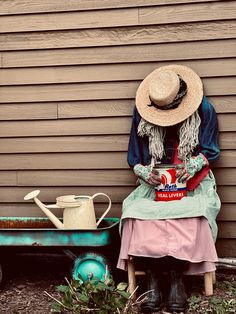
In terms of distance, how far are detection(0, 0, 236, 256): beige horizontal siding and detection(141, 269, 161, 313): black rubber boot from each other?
89 cm

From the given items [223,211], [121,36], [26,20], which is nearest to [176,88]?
[121,36]

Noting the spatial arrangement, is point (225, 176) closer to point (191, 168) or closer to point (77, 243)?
point (191, 168)

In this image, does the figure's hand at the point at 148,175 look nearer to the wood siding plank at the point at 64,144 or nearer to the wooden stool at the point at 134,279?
the wood siding plank at the point at 64,144

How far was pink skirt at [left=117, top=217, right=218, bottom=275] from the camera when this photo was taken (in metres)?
3.80

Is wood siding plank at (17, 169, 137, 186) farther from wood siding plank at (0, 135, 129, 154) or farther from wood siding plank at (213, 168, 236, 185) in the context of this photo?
wood siding plank at (213, 168, 236, 185)

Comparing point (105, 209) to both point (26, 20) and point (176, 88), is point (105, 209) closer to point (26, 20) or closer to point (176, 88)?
point (176, 88)

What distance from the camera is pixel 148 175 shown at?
4238mm

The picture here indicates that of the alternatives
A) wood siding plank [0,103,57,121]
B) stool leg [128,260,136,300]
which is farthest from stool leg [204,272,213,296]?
wood siding plank [0,103,57,121]

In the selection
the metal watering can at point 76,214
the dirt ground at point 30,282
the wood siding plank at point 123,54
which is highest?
the wood siding plank at point 123,54

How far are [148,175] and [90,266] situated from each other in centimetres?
78

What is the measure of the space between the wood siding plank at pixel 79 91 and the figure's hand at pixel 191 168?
59 cm

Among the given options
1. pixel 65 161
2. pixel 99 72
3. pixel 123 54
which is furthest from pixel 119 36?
pixel 65 161

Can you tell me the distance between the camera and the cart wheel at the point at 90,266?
4137mm

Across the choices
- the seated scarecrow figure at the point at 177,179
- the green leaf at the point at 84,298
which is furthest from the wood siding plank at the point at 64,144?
the green leaf at the point at 84,298
